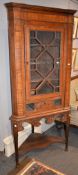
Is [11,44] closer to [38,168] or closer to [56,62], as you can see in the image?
[56,62]

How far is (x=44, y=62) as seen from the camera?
2.06 metres

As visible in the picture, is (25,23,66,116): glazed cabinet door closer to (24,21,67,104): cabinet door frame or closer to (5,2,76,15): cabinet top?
(24,21,67,104): cabinet door frame

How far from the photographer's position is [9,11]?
1.76 metres

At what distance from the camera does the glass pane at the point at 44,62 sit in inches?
76.7

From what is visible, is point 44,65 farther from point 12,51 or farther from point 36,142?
point 36,142

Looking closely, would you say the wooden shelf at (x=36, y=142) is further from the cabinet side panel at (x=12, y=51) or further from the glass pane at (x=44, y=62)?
the glass pane at (x=44, y=62)

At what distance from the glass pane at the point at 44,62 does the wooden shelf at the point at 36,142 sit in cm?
75

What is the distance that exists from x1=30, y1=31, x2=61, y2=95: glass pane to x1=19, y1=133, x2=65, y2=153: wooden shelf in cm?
75

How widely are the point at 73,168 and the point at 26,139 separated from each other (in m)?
0.74

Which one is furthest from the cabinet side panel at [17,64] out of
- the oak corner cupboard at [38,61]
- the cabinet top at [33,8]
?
the cabinet top at [33,8]

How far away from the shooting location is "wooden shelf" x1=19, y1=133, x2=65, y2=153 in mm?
2356

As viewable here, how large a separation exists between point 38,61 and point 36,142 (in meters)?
1.10

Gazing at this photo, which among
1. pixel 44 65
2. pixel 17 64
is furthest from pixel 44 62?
pixel 17 64

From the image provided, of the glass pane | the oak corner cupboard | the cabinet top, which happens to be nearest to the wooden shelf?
the oak corner cupboard
